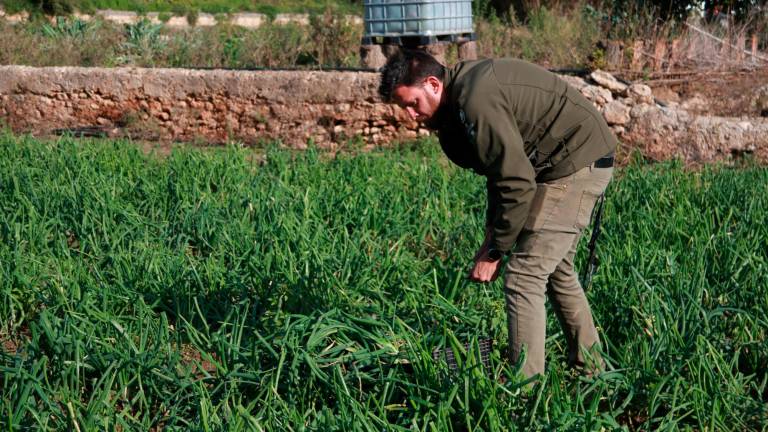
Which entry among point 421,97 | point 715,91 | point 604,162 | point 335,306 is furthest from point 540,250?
→ point 715,91

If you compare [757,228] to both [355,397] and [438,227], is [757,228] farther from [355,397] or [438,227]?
[355,397]

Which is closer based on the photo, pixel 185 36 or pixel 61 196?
pixel 61 196

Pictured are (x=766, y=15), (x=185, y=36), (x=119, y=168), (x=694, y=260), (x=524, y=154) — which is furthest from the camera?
(x=185, y=36)

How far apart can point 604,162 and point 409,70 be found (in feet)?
2.54

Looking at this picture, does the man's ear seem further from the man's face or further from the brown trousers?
the brown trousers

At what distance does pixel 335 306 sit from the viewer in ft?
11.6

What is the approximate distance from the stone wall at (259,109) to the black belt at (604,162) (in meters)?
3.97

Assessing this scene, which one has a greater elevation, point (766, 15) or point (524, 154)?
point (524, 154)

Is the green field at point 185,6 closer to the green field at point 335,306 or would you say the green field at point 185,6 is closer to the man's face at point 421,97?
the green field at point 335,306

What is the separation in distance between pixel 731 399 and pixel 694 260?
120 cm

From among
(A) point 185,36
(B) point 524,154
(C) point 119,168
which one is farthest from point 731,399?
(A) point 185,36

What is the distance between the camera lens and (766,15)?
31.3ft

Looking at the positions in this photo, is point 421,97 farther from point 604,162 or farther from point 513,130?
point 604,162

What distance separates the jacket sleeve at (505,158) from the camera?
263 cm
